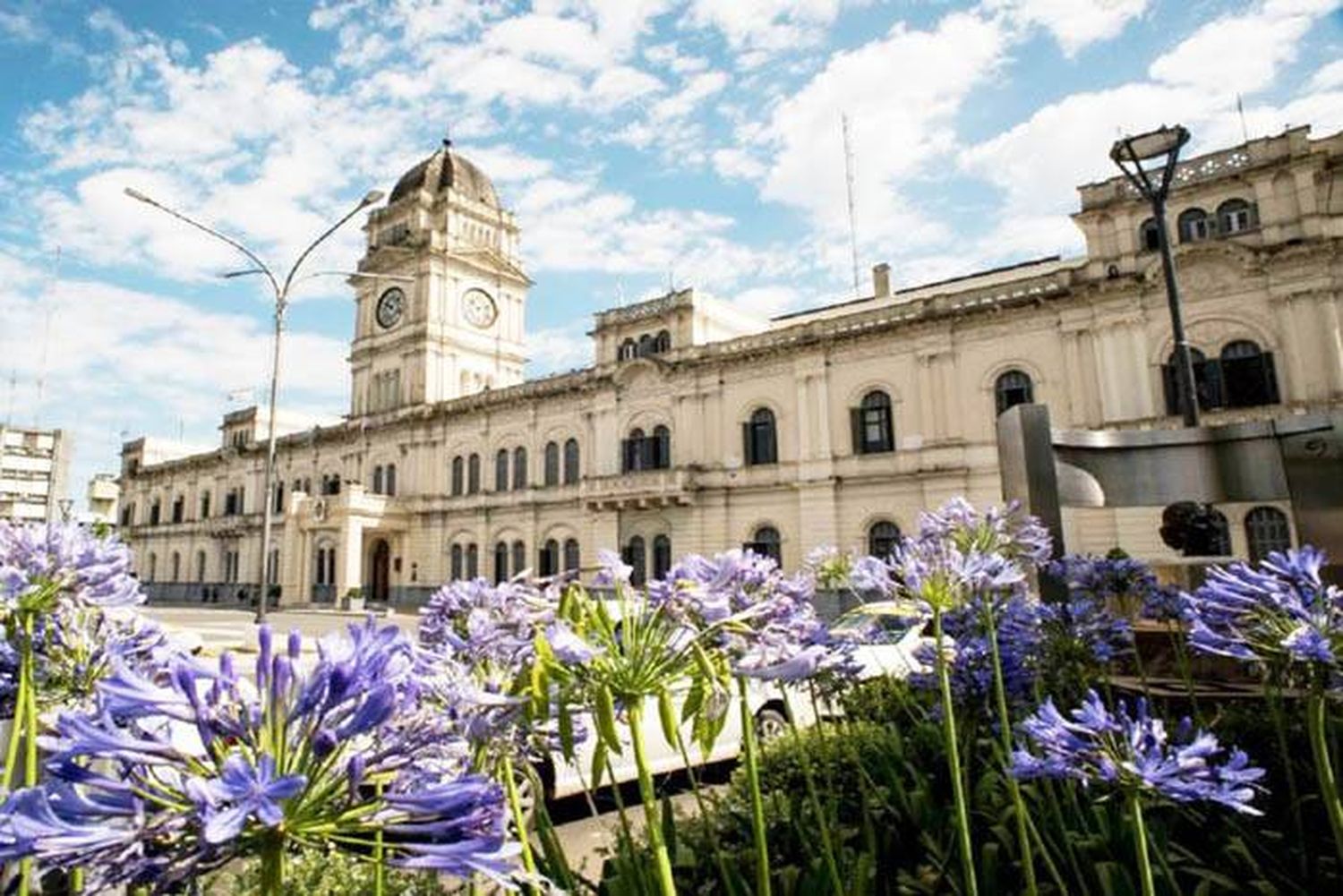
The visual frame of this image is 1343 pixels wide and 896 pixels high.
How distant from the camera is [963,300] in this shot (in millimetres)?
23766

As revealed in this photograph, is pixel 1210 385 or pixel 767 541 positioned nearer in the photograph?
pixel 1210 385

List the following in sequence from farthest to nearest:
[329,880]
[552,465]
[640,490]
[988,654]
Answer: [552,465], [640,490], [329,880], [988,654]

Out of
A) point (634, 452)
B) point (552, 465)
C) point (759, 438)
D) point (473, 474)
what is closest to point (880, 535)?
point (759, 438)

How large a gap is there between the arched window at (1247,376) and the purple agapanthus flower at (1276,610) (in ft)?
69.6

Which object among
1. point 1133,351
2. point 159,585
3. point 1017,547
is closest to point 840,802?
point 1017,547

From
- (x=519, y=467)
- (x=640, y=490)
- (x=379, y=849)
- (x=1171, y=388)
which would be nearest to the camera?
(x=379, y=849)

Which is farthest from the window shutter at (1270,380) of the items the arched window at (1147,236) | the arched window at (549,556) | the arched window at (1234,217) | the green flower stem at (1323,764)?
the arched window at (549,556)

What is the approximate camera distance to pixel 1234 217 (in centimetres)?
1952

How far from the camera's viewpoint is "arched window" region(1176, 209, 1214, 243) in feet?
65.0

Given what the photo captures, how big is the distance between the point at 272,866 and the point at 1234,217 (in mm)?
24838

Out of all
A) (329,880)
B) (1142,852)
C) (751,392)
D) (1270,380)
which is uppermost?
(751,392)

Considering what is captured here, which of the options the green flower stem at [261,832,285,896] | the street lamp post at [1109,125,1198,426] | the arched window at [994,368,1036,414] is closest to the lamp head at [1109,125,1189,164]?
the street lamp post at [1109,125,1198,426]

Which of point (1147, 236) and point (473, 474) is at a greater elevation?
point (1147, 236)

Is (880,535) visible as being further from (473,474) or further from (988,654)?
(988,654)
